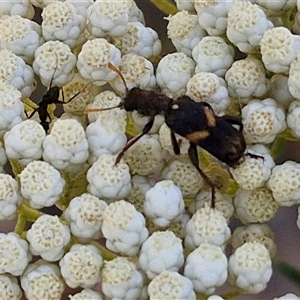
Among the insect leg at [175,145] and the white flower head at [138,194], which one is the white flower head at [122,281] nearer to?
the white flower head at [138,194]

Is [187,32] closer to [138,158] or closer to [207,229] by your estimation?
[138,158]

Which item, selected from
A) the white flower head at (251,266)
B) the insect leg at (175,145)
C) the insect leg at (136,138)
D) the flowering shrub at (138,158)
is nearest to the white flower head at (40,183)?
the flowering shrub at (138,158)

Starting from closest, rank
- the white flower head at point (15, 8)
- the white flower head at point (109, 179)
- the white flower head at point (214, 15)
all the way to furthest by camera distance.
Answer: the white flower head at point (109, 179), the white flower head at point (214, 15), the white flower head at point (15, 8)

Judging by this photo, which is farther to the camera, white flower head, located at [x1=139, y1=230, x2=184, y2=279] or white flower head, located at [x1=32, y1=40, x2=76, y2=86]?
white flower head, located at [x1=32, y1=40, x2=76, y2=86]

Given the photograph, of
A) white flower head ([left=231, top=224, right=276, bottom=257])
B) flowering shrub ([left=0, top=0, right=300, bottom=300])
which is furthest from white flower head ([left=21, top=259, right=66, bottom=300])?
white flower head ([left=231, top=224, right=276, bottom=257])

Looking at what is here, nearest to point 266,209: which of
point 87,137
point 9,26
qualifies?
point 87,137

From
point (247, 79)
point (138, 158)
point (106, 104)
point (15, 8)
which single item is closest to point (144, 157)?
point (138, 158)

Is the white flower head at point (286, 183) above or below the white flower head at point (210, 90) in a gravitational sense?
below

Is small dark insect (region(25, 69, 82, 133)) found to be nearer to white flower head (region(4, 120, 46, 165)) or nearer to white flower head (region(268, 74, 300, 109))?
white flower head (region(4, 120, 46, 165))
